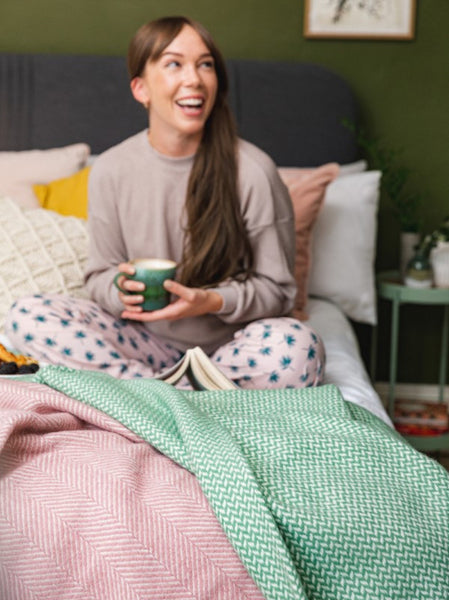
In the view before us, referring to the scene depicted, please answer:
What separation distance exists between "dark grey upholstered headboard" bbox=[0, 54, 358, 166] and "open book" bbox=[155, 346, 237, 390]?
133cm

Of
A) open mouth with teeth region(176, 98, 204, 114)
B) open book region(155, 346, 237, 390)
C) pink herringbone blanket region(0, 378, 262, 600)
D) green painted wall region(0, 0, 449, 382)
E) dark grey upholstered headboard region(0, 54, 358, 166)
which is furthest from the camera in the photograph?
green painted wall region(0, 0, 449, 382)

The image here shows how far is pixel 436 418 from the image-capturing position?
2.48 meters

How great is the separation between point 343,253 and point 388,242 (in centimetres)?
45

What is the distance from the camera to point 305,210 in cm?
221

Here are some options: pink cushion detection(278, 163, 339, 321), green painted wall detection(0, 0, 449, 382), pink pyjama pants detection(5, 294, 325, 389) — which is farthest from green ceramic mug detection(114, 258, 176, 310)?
green painted wall detection(0, 0, 449, 382)

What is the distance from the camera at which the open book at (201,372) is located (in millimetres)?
1365

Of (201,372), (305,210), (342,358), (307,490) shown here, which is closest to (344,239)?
(305,210)

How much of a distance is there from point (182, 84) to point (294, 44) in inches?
42.2

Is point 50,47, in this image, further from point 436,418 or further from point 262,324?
point 436,418

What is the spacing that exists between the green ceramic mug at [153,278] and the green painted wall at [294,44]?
52.5 inches

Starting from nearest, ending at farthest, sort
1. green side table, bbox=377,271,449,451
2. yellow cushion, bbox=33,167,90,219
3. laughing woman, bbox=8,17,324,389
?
laughing woman, bbox=8,17,324,389 → yellow cushion, bbox=33,167,90,219 → green side table, bbox=377,271,449,451

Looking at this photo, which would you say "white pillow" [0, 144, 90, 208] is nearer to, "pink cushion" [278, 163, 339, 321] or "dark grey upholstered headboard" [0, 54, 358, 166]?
"dark grey upholstered headboard" [0, 54, 358, 166]

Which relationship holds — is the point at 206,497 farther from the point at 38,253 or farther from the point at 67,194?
the point at 67,194

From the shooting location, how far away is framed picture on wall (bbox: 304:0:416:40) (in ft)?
8.47
